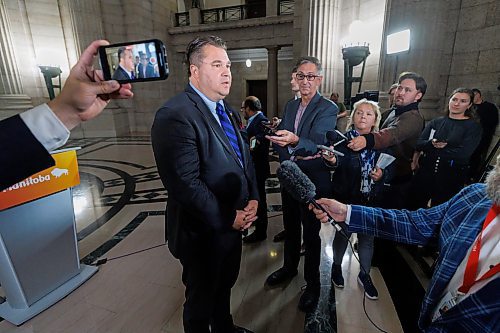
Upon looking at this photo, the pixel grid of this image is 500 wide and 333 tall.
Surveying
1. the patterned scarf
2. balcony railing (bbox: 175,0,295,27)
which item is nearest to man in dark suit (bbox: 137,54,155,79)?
the patterned scarf

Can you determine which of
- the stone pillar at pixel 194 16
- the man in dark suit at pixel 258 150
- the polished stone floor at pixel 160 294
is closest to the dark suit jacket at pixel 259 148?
the man in dark suit at pixel 258 150

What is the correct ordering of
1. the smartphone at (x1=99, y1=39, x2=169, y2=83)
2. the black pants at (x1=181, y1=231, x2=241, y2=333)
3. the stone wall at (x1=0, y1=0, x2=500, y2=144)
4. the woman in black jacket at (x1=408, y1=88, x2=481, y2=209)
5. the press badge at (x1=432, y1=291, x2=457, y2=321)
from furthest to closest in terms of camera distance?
the stone wall at (x1=0, y1=0, x2=500, y2=144)
the woman in black jacket at (x1=408, y1=88, x2=481, y2=209)
the black pants at (x1=181, y1=231, x2=241, y2=333)
the press badge at (x1=432, y1=291, x2=457, y2=321)
the smartphone at (x1=99, y1=39, x2=169, y2=83)

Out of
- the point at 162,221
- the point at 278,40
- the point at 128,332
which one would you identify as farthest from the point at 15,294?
the point at 278,40

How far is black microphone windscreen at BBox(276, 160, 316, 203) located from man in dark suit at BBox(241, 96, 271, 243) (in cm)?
142

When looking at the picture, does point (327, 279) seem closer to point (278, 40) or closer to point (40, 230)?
point (40, 230)

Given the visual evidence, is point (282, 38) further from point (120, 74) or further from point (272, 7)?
point (120, 74)

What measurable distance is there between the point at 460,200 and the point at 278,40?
10.8 metres

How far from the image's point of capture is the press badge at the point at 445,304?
2.76 feet

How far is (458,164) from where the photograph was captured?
2.45 meters

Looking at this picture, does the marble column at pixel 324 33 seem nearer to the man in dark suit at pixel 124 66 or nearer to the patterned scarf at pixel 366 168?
the patterned scarf at pixel 366 168

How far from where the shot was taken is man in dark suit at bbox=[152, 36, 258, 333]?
117 cm

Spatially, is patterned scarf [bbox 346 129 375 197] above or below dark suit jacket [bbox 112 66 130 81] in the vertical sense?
below

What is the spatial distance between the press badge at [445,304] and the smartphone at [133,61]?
1188 mm

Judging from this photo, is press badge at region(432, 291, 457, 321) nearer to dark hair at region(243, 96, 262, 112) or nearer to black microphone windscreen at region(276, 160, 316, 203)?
black microphone windscreen at region(276, 160, 316, 203)
